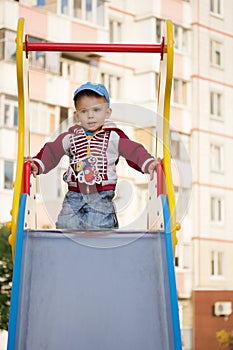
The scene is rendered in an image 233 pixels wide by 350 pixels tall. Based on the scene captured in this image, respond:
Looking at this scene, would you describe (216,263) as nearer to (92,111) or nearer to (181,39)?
(181,39)

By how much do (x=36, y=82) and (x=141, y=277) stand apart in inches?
253

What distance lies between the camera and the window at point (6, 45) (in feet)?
26.6

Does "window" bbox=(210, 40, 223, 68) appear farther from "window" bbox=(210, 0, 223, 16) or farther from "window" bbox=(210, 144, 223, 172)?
"window" bbox=(210, 144, 223, 172)

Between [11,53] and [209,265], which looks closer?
[11,53]

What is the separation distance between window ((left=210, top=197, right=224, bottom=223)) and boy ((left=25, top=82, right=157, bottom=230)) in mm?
8047

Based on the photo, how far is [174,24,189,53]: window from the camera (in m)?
10.0

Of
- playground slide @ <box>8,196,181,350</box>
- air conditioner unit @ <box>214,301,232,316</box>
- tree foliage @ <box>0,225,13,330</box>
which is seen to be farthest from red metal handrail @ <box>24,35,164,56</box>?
air conditioner unit @ <box>214,301,232,316</box>

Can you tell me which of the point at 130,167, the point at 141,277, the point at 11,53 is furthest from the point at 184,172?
the point at 11,53

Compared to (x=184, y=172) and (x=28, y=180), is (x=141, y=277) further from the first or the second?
(x=184, y=172)

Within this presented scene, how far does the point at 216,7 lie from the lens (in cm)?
1051

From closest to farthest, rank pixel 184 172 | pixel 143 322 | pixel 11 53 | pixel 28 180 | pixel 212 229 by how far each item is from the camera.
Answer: pixel 143 322 < pixel 28 180 < pixel 184 172 < pixel 11 53 < pixel 212 229

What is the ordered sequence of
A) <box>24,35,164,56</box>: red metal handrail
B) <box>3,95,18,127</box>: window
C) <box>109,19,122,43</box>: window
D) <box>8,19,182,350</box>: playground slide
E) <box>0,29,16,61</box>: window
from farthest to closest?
1. <box>109,19,122,43</box>: window
2. <box>3,95,18,127</box>: window
3. <box>0,29,16,61</box>: window
4. <box>24,35,164,56</box>: red metal handrail
5. <box>8,19,182,350</box>: playground slide

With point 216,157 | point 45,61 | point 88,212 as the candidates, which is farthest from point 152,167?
point 216,157

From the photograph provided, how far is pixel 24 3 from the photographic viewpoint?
8.23m
